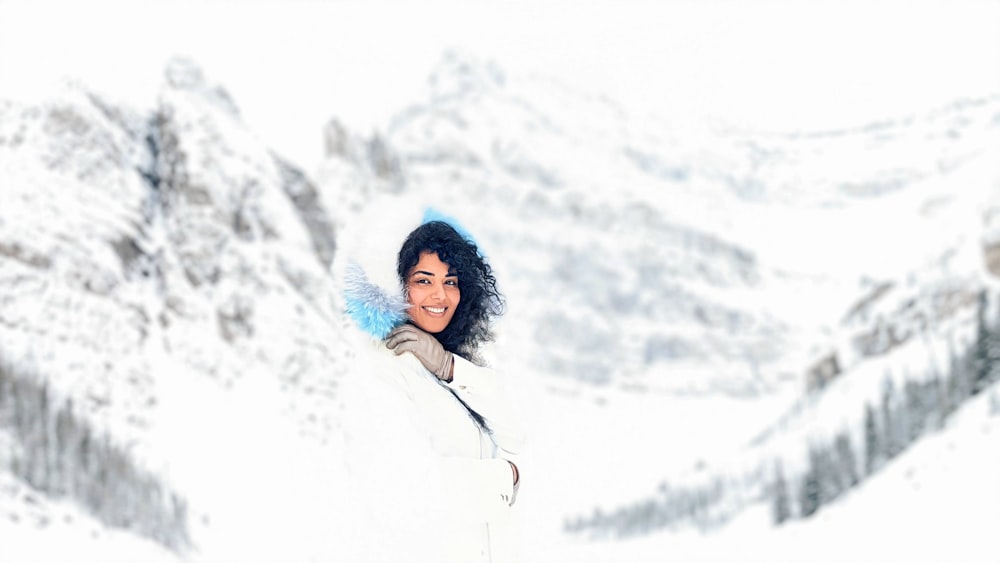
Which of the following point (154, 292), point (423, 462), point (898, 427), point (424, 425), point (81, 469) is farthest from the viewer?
point (154, 292)

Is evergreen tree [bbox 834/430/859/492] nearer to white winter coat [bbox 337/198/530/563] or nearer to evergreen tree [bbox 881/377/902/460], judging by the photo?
evergreen tree [bbox 881/377/902/460]

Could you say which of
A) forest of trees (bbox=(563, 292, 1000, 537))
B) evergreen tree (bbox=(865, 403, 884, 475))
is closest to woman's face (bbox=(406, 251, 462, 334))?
forest of trees (bbox=(563, 292, 1000, 537))

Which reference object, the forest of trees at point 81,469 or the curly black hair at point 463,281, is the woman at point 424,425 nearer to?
the curly black hair at point 463,281

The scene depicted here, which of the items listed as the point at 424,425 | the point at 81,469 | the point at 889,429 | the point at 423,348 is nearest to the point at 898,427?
the point at 889,429

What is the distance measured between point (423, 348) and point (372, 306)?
0.25 metres

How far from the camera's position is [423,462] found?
9.87ft

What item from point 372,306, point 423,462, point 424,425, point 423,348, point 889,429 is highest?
point 889,429

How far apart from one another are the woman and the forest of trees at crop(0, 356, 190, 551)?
2544 inches

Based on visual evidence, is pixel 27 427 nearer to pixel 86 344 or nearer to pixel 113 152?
pixel 86 344

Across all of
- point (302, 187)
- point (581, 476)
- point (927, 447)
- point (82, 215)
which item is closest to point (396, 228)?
point (927, 447)

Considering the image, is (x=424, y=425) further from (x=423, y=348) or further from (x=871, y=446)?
(x=871, y=446)

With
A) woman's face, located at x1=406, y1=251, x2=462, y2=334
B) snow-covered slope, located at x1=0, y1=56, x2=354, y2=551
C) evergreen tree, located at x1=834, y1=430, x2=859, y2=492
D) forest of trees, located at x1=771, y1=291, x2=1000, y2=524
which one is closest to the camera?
woman's face, located at x1=406, y1=251, x2=462, y2=334

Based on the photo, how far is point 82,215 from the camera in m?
108

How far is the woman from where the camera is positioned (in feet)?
9.72
